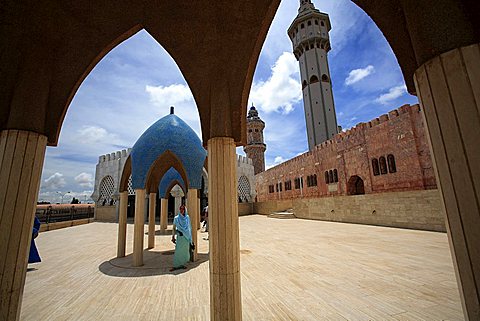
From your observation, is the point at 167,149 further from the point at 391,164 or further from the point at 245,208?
the point at 245,208

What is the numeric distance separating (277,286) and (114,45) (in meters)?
4.31

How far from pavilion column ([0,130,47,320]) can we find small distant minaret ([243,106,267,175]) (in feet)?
113

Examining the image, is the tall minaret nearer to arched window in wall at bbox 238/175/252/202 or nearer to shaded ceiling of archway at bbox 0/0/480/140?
arched window in wall at bbox 238/175/252/202

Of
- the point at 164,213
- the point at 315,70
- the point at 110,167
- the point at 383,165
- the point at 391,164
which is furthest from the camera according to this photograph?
the point at 315,70

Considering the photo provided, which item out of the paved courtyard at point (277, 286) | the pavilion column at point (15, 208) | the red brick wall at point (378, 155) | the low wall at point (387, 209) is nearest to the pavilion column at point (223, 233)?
the paved courtyard at point (277, 286)

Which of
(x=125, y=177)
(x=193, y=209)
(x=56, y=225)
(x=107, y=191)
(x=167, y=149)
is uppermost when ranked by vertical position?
(x=107, y=191)

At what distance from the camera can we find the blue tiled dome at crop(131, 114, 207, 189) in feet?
19.7

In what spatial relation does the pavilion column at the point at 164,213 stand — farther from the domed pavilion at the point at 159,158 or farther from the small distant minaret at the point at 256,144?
the small distant minaret at the point at 256,144

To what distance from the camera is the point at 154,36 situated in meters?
2.70

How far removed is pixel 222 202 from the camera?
2.46 m

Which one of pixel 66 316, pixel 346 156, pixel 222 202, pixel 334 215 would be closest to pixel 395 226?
pixel 334 215

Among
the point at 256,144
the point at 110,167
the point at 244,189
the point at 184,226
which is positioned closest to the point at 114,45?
the point at 184,226

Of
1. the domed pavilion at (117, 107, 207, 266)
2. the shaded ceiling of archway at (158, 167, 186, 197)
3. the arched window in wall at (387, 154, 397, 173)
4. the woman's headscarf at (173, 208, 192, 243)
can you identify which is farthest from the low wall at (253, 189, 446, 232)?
the shaded ceiling of archway at (158, 167, 186, 197)

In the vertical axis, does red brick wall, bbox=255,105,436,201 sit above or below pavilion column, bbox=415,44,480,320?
above
